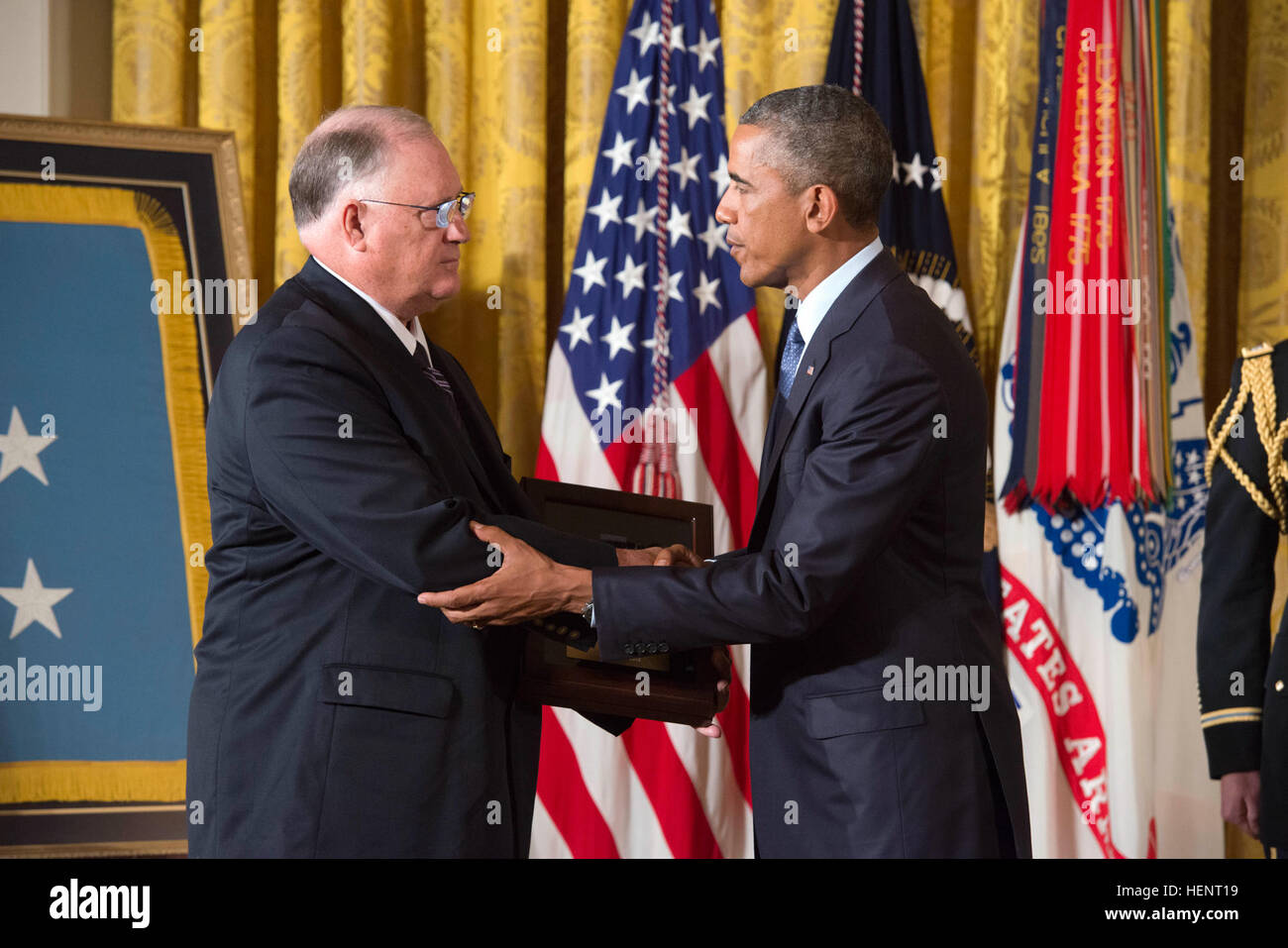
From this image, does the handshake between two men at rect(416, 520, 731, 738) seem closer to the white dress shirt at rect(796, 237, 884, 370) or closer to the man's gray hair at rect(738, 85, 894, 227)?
the white dress shirt at rect(796, 237, 884, 370)

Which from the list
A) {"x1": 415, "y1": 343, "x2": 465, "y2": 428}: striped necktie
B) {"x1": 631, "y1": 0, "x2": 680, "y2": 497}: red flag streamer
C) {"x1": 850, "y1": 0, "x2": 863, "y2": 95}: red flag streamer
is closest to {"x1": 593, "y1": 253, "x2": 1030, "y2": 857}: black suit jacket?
{"x1": 415, "y1": 343, "x2": 465, "y2": 428}: striped necktie

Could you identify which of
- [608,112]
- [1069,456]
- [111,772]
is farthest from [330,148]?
[1069,456]

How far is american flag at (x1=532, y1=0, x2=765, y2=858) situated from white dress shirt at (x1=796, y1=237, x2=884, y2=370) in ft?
4.72

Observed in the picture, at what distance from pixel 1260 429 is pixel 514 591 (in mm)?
1597

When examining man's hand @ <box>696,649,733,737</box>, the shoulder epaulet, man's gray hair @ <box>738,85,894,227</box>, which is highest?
man's gray hair @ <box>738,85,894,227</box>

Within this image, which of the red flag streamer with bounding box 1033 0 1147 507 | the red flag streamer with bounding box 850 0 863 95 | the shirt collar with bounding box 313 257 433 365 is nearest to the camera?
the shirt collar with bounding box 313 257 433 365

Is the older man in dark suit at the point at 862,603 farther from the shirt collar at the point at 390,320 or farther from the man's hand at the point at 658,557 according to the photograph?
the shirt collar at the point at 390,320

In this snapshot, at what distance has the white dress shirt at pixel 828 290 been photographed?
8.39ft

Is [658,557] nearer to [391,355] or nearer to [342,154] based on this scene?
[391,355]

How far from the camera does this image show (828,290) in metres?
2.57

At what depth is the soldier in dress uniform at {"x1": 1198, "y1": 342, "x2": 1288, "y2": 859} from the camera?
2.62 m

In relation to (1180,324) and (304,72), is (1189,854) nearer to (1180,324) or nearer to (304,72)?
(1180,324)

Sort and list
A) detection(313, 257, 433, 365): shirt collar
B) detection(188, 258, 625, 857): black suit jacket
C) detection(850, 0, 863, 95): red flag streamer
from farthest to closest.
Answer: detection(850, 0, 863, 95): red flag streamer, detection(313, 257, 433, 365): shirt collar, detection(188, 258, 625, 857): black suit jacket

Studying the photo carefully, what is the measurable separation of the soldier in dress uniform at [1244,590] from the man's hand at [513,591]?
53.2 inches
